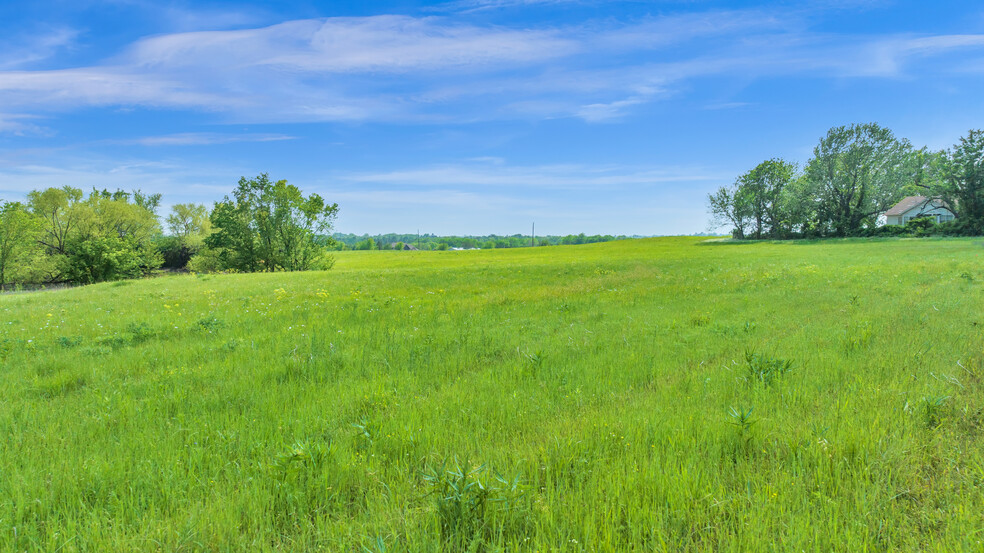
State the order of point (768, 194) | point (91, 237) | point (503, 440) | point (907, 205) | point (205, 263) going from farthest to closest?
point (907, 205) < point (768, 194) < point (205, 263) < point (91, 237) < point (503, 440)

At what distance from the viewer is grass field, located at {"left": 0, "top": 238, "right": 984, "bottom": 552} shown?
8.63 ft

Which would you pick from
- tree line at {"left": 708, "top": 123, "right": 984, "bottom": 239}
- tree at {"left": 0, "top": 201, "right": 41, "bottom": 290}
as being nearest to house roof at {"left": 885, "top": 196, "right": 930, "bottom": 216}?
tree line at {"left": 708, "top": 123, "right": 984, "bottom": 239}

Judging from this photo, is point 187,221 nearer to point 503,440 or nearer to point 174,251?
point 174,251

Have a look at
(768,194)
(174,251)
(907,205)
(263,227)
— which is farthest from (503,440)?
(907,205)

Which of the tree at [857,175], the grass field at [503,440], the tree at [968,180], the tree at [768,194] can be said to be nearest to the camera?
the grass field at [503,440]

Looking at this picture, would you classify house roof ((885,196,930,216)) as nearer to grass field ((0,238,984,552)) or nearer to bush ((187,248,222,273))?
grass field ((0,238,984,552))

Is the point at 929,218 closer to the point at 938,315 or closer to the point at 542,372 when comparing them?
the point at 938,315

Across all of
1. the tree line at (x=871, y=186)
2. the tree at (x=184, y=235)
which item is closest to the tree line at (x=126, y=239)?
the tree at (x=184, y=235)

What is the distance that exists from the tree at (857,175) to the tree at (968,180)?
685 cm

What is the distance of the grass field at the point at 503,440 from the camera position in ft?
8.63

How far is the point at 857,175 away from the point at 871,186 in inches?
104

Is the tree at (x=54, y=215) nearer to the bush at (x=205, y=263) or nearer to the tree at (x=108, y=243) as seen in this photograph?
the tree at (x=108, y=243)

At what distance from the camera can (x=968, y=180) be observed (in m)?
54.7

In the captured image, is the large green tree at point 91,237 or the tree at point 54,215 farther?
the tree at point 54,215
